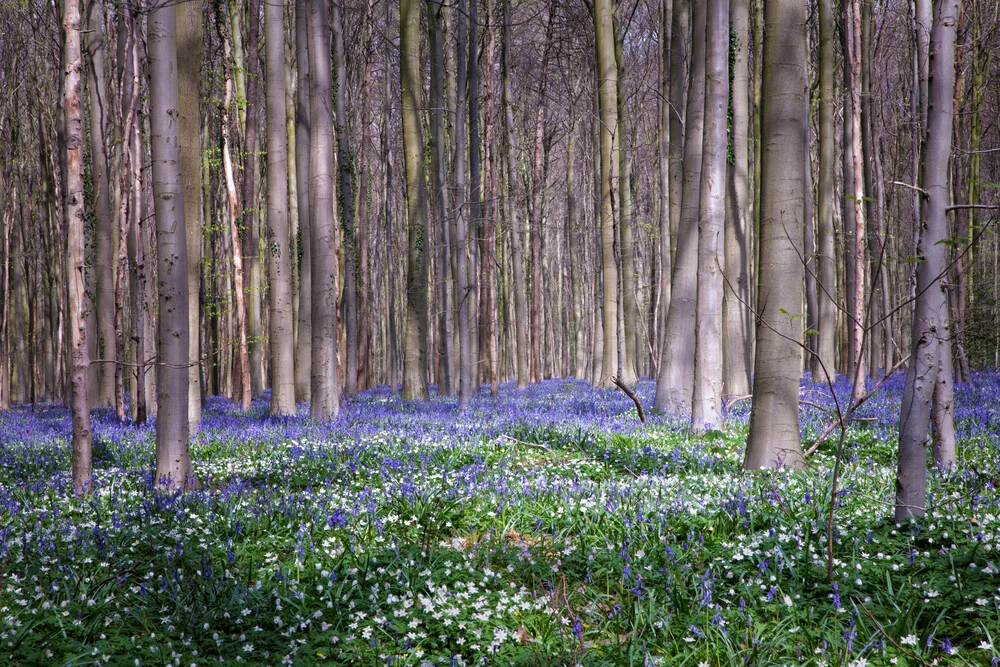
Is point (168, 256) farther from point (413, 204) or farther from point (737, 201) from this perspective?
point (737, 201)

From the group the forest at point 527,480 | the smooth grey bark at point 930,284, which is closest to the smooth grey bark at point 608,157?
the forest at point 527,480

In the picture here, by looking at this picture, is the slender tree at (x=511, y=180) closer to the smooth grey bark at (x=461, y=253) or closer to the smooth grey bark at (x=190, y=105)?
the smooth grey bark at (x=461, y=253)

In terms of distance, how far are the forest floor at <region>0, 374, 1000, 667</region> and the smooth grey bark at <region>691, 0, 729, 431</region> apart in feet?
7.61

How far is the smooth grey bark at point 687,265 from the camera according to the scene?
38.1 ft

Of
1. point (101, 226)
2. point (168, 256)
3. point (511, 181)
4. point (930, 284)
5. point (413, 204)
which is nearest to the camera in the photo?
point (930, 284)

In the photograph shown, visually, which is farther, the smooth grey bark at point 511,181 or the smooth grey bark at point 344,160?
the smooth grey bark at point 511,181

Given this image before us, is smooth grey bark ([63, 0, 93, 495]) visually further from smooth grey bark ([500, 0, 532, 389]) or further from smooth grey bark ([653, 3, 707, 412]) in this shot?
smooth grey bark ([500, 0, 532, 389])

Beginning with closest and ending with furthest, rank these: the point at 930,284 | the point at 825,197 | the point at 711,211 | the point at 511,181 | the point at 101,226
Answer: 1. the point at 930,284
2. the point at 711,211
3. the point at 101,226
4. the point at 825,197
5. the point at 511,181

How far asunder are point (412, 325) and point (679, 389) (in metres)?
7.44

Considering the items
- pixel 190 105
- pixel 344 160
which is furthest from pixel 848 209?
pixel 190 105

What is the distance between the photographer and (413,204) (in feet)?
57.7

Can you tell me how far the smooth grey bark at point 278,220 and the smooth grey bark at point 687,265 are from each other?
24.9 ft

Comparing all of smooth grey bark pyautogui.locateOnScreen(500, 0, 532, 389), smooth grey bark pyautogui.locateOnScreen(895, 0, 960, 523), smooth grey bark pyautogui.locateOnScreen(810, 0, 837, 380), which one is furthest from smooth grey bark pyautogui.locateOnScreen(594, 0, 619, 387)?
smooth grey bark pyautogui.locateOnScreen(895, 0, 960, 523)

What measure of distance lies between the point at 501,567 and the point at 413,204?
1380 cm
